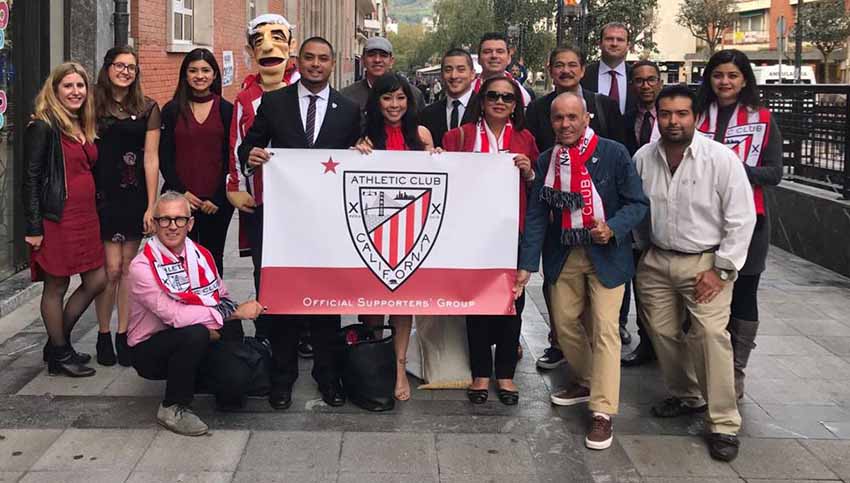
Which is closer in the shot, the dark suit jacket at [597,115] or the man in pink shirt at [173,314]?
the man in pink shirt at [173,314]

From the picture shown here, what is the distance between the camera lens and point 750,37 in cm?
7362

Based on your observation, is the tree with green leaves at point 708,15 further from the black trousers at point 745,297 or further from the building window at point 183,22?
the black trousers at point 745,297

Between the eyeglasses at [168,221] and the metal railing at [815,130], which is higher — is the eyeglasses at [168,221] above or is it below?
below

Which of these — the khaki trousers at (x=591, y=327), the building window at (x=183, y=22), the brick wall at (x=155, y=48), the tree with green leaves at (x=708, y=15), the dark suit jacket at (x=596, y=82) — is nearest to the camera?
the khaki trousers at (x=591, y=327)

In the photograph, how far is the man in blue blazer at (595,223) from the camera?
494 centimetres

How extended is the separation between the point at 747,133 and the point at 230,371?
3.14 meters

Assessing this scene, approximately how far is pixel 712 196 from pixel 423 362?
2037 millimetres

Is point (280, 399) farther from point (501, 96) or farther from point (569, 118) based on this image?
point (569, 118)

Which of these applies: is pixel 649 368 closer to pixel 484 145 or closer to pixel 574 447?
pixel 574 447

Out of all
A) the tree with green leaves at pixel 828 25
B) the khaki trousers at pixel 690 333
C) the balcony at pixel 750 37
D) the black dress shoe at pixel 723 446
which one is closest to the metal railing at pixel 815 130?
the khaki trousers at pixel 690 333

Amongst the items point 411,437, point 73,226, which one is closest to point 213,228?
point 73,226

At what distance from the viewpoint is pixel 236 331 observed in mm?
5398

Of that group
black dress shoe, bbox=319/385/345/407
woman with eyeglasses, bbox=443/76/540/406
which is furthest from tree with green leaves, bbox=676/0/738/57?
black dress shoe, bbox=319/385/345/407

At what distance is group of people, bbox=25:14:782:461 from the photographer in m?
4.91
